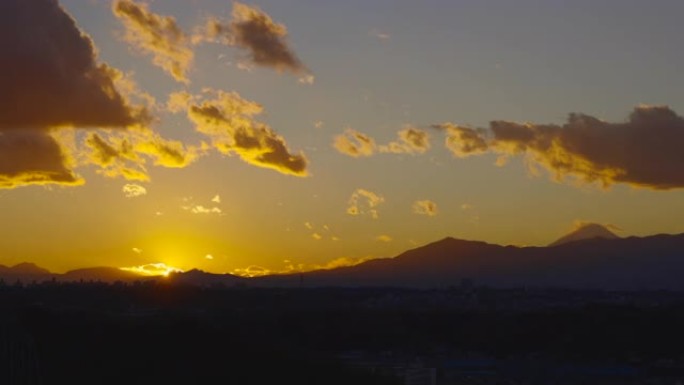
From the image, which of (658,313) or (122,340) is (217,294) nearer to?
(658,313)

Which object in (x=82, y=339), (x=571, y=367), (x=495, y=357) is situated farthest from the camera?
(x=495, y=357)

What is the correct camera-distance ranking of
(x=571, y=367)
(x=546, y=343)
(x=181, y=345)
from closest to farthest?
1. (x=181, y=345)
2. (x=571, y=367)
3. (x=546, y=343)

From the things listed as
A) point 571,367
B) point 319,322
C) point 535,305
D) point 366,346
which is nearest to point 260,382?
point 571,367

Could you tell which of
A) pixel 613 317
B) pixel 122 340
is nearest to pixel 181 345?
pixel 122 340

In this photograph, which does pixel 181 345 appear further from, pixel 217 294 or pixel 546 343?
pixel 217 294

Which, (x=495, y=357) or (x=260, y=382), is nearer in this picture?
(x=260, y=382)

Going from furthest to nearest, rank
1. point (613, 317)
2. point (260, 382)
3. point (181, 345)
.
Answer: point (613, 317)
point (181, 345)
point (260, 382)
